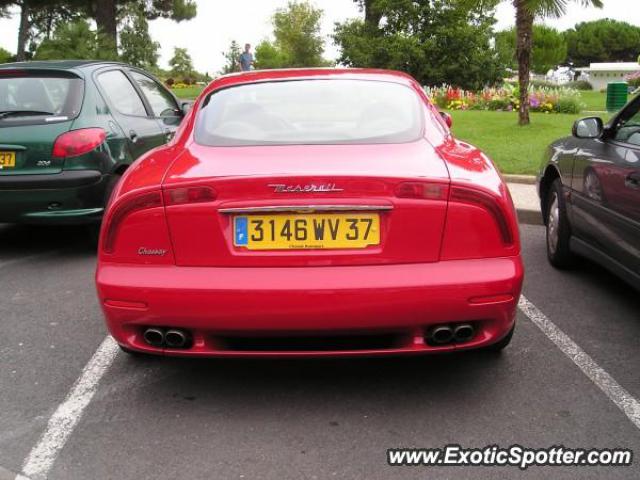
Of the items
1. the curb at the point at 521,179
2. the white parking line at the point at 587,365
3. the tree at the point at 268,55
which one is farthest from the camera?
the tree at the point at 268,55

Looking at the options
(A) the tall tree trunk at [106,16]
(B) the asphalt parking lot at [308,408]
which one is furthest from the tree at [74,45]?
(B) the asphalt parking lot at [308,408]

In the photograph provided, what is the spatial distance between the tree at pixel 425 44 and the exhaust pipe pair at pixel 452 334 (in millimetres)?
28399

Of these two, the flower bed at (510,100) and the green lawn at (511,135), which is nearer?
the green lawn at (511,135)

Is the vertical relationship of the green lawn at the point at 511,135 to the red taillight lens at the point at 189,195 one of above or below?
below

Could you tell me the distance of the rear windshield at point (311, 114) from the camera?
3.32 m

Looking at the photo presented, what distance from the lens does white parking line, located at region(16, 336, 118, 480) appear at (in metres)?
2.67

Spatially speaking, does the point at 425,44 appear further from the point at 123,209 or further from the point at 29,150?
the point at 123,209

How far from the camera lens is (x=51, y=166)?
5.57 metres

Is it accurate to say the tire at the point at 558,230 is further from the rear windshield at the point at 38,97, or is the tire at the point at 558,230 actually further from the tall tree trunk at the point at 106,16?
the tall tree trunk at the point at 106,16

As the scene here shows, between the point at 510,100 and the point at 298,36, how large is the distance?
124 feet

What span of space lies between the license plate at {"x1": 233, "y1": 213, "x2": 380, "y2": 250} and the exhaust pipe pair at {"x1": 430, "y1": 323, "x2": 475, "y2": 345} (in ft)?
1.42

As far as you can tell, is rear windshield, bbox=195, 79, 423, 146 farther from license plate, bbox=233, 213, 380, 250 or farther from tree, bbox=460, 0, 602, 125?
tree, bbox=460, 0, 602, 125

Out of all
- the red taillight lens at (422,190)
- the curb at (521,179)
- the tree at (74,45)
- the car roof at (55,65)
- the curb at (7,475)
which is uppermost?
the tree at (74,45)

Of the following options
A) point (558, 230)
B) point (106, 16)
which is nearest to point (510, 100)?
point (558, 230)
